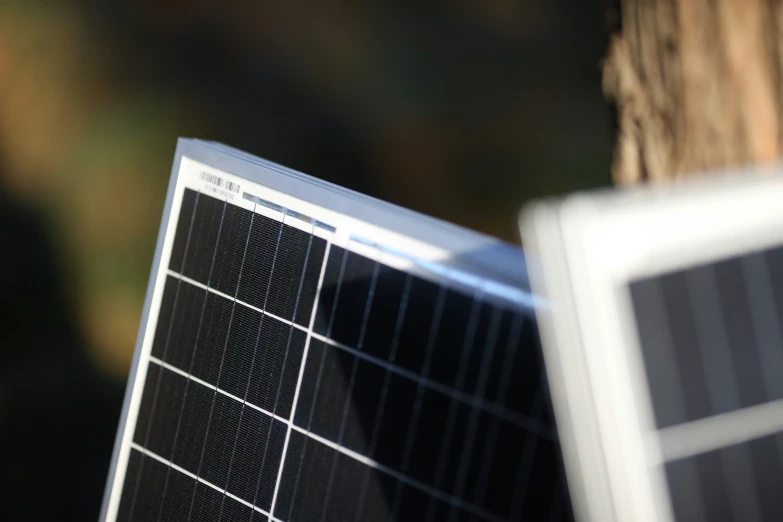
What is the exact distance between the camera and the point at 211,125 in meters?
3.70

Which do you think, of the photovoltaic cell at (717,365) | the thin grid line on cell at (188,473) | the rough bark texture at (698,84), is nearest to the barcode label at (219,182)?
the thin grid line on cell at (188,473)

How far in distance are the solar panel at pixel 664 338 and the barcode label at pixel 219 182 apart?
534mm

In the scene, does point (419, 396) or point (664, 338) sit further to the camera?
point (419, 396)

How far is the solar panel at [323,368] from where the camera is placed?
0.92m

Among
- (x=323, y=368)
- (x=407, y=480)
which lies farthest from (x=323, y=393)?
(x=407, y=480)

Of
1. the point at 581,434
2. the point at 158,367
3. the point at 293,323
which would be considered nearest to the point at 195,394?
the point at 158,367

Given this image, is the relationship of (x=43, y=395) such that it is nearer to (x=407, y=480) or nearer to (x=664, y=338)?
(x=407, y=480)

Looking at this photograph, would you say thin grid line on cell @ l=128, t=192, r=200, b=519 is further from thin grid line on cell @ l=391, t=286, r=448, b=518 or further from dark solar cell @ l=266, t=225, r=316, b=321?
thin grid line on cell @ l=391, t=286, r=448, b=518

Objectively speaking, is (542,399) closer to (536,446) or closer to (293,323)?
(536,446)

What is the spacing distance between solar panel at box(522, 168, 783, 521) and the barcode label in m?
0.53

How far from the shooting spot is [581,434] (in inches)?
26.8

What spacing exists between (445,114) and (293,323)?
281 centimetres

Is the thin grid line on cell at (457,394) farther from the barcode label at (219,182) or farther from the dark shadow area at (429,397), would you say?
the barcode label at (219,182)

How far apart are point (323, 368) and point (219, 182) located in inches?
11.0
